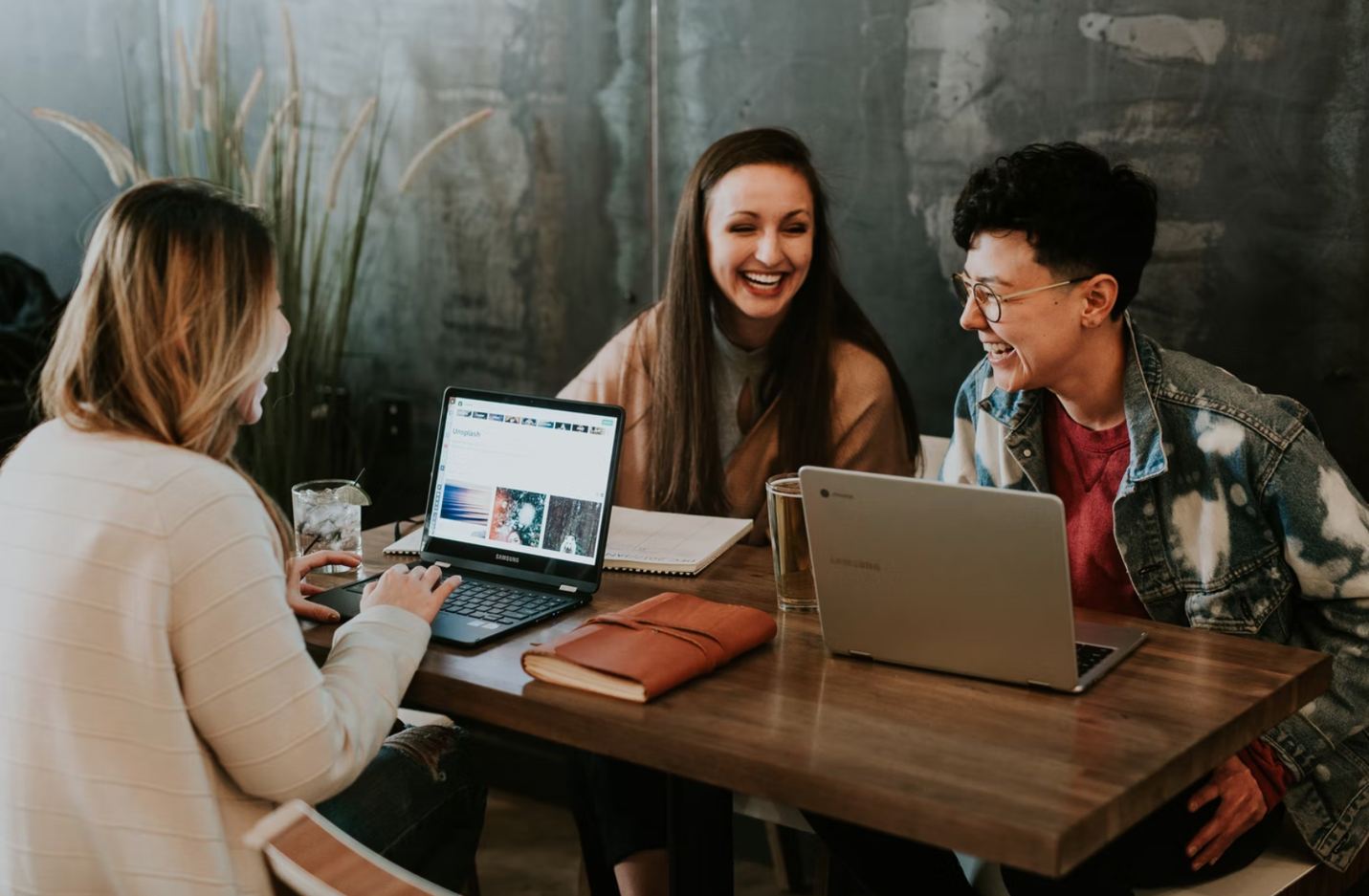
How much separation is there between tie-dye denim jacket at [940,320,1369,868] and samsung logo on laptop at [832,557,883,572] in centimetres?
51

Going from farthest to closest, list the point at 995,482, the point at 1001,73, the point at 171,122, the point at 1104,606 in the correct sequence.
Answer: the point at 171,122, the point at 1001,73, the point at 995,482, the point at 1104,606

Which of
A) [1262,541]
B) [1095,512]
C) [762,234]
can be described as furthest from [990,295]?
[762,234]

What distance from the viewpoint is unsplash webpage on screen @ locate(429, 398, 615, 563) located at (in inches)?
78.2

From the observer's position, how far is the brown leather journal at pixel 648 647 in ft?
5.14

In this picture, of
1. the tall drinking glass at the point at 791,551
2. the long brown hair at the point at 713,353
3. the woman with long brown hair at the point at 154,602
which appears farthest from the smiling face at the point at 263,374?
the long brown hair at the point at 713,353

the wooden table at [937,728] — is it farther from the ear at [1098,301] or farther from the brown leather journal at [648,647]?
the ear at [1098,301]

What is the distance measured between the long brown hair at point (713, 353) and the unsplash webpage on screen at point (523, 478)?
1.71 ft

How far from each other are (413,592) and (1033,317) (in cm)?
89

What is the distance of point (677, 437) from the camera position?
8.43ft

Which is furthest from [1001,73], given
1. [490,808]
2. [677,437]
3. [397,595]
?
[490,808]

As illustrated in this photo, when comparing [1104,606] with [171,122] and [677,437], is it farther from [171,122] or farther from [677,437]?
[171,122]

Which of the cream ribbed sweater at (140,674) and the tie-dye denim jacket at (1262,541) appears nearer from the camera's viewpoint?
the cream ribbed sweater at (140,674)

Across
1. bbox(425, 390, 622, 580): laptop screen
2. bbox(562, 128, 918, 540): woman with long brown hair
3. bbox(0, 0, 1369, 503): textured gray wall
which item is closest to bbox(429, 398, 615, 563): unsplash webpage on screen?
bbox(425, 390, 622, 580): laptop screen

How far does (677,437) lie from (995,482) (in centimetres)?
59
